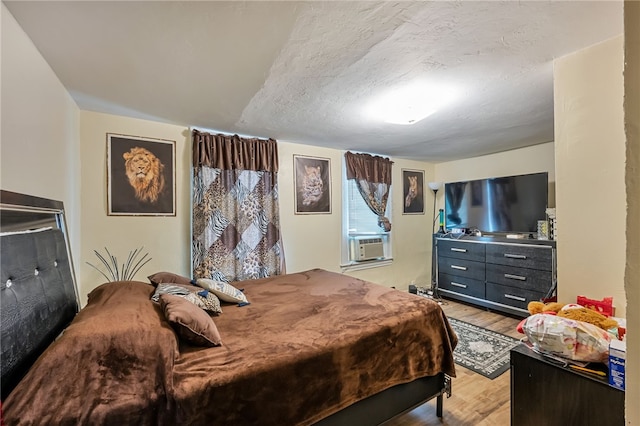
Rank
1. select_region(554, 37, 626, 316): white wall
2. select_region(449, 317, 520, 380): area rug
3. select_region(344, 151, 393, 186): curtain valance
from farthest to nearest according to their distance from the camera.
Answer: select_region(344, 151, 393, 186): curtain valance
select_region(449, 317, 520, 380): area rug
select_region(554, 37, 626, 316): white wall

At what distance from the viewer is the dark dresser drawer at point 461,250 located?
4164 mm

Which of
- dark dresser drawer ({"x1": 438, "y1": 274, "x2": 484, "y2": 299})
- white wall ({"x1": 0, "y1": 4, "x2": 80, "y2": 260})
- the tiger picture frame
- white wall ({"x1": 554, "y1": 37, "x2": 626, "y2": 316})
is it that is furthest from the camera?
dark dresser drawer ({"x1": 438, "y1": 274, "x2": 484, "y2": 299})

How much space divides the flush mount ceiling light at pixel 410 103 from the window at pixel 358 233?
5.41 ft

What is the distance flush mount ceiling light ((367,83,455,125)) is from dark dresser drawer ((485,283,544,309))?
2674 millimetres

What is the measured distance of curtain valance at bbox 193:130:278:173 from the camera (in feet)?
10.0

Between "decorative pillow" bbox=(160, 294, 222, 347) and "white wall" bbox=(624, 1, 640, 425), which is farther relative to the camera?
"decorative pillow" bbox=(160, 294, 222, 347)

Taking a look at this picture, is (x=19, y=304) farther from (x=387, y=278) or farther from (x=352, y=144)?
(x=387, y=278)

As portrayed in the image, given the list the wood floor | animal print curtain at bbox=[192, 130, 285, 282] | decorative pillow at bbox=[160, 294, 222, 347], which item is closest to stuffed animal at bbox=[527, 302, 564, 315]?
the wood floor

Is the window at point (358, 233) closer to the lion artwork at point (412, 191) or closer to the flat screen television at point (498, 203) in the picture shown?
the lion artwork at point (412, 191)

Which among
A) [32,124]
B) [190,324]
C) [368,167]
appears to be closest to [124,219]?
[32,124]

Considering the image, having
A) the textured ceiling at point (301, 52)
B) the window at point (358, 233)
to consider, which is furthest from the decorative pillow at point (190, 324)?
the window at point (358, 233)

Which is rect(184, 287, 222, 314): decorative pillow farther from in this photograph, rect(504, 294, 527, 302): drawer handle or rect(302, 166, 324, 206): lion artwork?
rect(504, 294, 527, 302): drawer handle

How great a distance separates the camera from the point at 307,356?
4.68 ft

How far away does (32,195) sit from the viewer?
5.07ft
